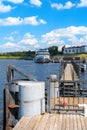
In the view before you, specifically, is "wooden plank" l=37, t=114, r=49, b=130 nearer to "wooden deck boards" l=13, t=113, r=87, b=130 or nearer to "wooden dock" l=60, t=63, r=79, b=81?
"wooden deck boards" l=13, t=113, r=87, b=130

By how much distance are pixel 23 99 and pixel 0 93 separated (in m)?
22.0

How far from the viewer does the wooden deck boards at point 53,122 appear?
10758mm

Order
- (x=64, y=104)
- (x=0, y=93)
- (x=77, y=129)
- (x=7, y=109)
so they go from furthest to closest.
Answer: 1. (x=0, y=93)
2. (x=64, y=104)
3. (x=7, y=109)
4. (x=77, y=129)

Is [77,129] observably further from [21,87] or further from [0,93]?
[0,93]

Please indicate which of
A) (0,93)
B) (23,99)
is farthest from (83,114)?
(0,93)

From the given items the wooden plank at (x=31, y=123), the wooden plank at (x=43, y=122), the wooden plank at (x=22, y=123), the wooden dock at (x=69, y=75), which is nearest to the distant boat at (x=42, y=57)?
the wooden dock at (x=69, y=75)

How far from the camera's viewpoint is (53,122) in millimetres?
11445

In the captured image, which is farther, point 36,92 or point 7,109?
point 7,109

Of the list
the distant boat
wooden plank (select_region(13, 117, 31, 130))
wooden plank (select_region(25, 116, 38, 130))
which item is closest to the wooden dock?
wooden plank (select_region(25, 116, 38, 130))

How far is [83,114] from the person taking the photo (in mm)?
12734

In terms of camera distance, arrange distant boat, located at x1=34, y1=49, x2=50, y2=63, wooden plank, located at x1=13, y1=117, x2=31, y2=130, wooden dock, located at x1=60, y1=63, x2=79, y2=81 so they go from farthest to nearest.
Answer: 1. distant boat, located at x1=34, y1=49, x2=50, y2=63
2. wooden dock, located at x1=60, y1=63, x2=79, y2=81
3. wooden plank, located at x1=13, y1=117, x2=31, y2=130

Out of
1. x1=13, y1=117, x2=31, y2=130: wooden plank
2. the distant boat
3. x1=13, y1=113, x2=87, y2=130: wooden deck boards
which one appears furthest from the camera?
the distant boat

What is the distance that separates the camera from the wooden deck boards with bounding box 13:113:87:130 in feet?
35.3

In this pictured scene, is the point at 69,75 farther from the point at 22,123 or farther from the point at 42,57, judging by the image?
the point at 42,57
